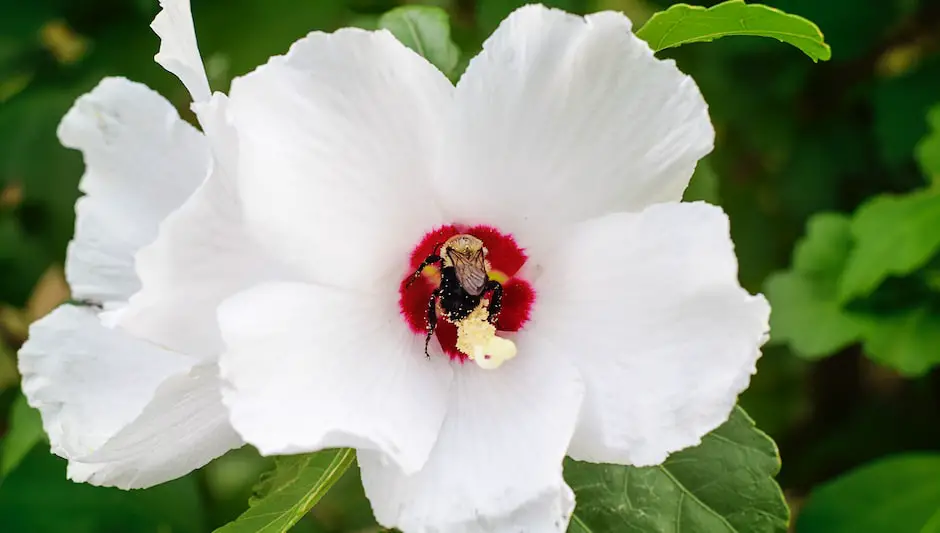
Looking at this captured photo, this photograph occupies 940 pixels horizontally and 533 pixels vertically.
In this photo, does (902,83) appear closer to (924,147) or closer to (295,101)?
(924,147)

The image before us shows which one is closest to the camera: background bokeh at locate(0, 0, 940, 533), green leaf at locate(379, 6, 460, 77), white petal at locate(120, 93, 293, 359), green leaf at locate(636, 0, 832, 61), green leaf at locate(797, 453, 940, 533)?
white petal at locate(120, 93, 293, 359)

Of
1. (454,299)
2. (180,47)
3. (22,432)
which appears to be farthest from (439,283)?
(22,432)

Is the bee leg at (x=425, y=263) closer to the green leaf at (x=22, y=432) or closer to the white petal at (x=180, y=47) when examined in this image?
the white petal at (x=180, y=47)

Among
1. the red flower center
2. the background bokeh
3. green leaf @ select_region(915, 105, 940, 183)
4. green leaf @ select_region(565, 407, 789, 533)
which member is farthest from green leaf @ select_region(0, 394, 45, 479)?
green leaf @ select_region(915, 105, 940, 183)

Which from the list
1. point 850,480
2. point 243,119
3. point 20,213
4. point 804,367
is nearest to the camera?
point 243,119

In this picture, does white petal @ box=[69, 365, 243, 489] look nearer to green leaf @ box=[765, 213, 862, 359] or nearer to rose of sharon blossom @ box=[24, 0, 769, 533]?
rose of sharon blossom @ box=[24, 0, 769, 533]

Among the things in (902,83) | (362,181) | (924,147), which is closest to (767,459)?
(362,181)

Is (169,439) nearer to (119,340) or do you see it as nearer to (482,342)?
(119,340)
